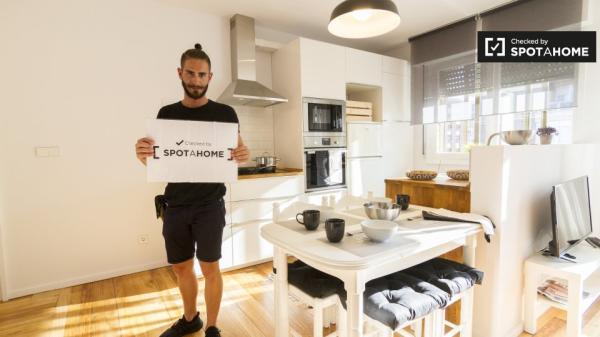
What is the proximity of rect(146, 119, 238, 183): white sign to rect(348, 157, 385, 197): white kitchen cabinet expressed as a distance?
212 cm

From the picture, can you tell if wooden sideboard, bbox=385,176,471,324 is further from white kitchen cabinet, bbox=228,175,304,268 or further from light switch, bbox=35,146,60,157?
light switch, bbox=35,146,60,157

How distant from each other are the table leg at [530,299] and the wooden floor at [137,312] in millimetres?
91

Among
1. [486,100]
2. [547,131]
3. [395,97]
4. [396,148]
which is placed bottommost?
[396,148]

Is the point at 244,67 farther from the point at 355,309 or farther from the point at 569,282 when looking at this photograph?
the point at 569,282

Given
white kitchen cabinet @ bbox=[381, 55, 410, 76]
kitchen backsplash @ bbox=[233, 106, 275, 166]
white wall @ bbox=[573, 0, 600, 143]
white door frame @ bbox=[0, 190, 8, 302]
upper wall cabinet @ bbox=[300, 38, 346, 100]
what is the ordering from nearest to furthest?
1. white door frame @ bbox=[0, 190, 8, 302]
2. white wall @ bbox=[573, 0, 600, 143]
3. upper wall cabinet @ bbox=[300, 38, 346, 100]
4. kitchen backsplash @ bbox=[233, 106, 275, 166]
5. white kitchen cabinet @ bbox=[381, 55, 410, 76]

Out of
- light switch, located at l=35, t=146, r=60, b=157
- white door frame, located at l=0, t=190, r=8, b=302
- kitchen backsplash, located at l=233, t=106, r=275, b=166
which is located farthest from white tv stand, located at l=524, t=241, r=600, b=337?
white door frame, located at l=0, t=190, r=8, b=302

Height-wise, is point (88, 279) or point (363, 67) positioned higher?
point (363, 67)

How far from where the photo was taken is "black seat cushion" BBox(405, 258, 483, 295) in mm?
1274

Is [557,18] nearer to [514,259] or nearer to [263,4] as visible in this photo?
[514,259]

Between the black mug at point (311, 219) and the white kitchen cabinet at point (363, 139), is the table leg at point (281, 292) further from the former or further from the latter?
the white kitchen cabinet at point (363, 139)

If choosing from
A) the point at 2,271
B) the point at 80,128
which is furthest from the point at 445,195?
the point at 2,271

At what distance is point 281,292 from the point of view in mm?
1335

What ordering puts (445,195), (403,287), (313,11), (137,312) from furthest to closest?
1. (313,11)
2. (137,312)
3. (445,195)
4. (403,287)

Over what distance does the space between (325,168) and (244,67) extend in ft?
4.30
